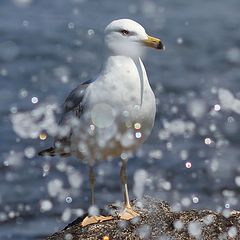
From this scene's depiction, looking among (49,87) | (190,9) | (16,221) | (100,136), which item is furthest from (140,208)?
(190,9)

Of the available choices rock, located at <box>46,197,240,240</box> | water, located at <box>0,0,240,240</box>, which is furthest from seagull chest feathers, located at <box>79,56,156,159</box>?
water, located at <box>0,0,240,240</box>

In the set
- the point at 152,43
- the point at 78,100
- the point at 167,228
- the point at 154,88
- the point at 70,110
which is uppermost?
the point at 152,43

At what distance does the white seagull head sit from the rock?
1324 millimetres

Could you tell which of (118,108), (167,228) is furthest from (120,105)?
(167,228)

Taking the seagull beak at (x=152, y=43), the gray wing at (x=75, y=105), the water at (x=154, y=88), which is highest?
the seagull beak at (x=152, y=43)

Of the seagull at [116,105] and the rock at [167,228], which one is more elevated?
the seagull at [116,105]

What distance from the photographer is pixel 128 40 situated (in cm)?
708

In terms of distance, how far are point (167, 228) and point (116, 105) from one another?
1.05m

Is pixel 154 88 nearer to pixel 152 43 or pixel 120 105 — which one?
pixel 152 43

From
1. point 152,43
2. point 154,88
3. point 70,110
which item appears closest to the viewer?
point 152,43

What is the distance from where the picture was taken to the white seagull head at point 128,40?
7.06 meters

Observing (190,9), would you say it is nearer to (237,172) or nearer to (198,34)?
(198,34)

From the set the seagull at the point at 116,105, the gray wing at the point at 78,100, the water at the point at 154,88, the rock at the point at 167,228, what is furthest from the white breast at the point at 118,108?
the water at the point at 154,88

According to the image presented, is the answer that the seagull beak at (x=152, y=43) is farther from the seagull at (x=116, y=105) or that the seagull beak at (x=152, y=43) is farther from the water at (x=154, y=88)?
the water at (x=154, y=88)
